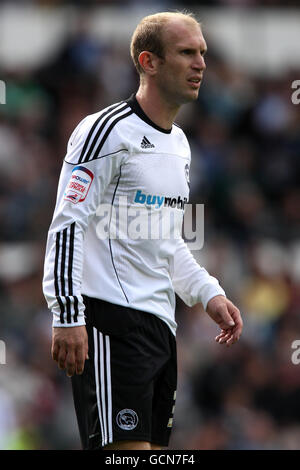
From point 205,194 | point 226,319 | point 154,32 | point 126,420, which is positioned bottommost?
point 205,194

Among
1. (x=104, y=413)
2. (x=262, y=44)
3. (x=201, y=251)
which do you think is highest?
(x=262, y=44)

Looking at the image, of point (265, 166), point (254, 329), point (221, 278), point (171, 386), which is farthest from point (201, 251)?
point (171, 386)

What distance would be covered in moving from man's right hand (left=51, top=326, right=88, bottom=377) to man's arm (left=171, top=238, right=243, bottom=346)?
77cm

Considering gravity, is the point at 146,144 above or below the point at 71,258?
above

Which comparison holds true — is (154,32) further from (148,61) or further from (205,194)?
(205,194)

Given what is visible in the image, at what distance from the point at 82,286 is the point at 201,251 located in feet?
18.2

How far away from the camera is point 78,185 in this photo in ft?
12.5

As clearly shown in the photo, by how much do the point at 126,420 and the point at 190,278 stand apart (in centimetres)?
76

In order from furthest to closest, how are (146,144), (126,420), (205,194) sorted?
(205,194) → (146,144) → (126,420)

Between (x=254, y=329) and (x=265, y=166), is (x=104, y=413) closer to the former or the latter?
(x=254, y=329)

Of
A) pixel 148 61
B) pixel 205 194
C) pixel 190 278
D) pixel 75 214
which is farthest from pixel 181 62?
pixel 205 194

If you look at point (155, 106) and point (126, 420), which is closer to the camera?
point (126, 420)

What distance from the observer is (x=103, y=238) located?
3971 millimetres

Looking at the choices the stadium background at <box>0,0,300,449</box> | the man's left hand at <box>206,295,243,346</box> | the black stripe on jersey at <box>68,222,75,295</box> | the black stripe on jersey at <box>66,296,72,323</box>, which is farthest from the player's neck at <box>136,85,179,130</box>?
the stadium background at <box>0,0,300,449</box>
